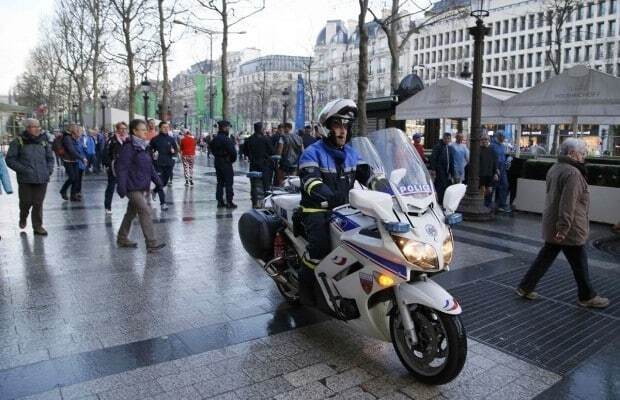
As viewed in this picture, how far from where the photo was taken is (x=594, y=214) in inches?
413

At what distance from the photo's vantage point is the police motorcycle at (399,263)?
11.0 ft

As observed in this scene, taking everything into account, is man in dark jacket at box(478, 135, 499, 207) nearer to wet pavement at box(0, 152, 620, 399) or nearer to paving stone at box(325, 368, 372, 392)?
wet pavement at box(0, 152, 620, 399)

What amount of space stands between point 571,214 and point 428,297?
241cm

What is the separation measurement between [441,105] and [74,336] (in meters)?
12.1

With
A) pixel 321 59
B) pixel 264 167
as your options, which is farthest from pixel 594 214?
pixel 321 59

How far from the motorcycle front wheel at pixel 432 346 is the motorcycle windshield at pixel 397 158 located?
83 centimetres

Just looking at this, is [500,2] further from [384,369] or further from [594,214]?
[384,369]

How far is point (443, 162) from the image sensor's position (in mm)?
11594

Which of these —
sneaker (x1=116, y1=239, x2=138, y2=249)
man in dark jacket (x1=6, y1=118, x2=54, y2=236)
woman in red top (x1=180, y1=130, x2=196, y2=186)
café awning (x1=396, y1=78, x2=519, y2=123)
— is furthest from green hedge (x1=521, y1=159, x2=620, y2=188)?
woman in red top (x1=180, y1=130, x2=196, y2=186)

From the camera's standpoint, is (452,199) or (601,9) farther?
(601,9)

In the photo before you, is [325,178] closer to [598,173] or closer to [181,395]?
[181,395]

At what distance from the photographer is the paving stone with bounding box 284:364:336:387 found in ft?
11.8

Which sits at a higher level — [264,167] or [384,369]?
[264,167]

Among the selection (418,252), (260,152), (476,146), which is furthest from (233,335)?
(260,152)
